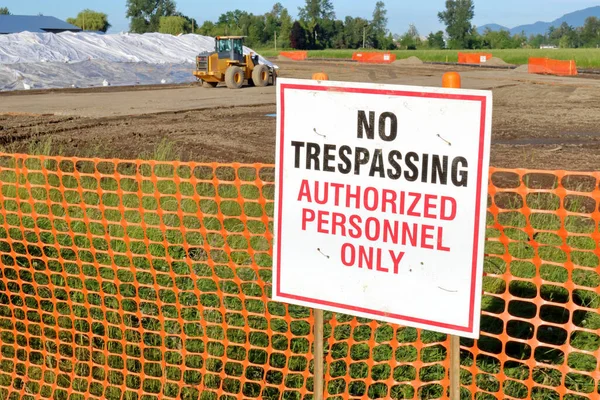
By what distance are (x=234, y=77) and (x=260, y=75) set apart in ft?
Answer: 4.84

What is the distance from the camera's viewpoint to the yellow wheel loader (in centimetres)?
3097

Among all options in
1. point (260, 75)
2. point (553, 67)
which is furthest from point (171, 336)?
point (553, 67)

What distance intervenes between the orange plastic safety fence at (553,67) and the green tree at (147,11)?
124150mm

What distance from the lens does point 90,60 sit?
38688 millimetres

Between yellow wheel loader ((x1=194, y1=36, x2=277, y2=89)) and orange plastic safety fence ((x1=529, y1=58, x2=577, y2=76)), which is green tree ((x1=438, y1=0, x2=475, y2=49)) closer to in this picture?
orange plastic safety fence ((x1=529, y1=58, x2=577, y2=76))

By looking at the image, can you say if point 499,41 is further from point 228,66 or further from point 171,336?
point 171,336

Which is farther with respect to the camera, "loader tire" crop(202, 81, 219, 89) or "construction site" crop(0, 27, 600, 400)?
"loader tire" crop(202, 81, 219, 89)

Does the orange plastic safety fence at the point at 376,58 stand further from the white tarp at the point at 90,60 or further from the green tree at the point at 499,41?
the green tree at the point at 499,41

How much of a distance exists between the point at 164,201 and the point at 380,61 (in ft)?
227

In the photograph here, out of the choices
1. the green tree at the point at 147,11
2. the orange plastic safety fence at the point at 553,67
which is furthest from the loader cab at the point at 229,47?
the green tree at the point at 147,11

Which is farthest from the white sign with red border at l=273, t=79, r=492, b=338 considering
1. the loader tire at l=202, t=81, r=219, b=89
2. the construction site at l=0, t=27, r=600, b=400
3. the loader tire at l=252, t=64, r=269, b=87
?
the loader tire at l=202, t=81, r=219, b=89

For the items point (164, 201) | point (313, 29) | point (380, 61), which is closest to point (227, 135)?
point (164, 201)

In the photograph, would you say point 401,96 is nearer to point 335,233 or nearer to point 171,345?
point 335,233

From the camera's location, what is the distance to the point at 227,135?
17.2 meters
